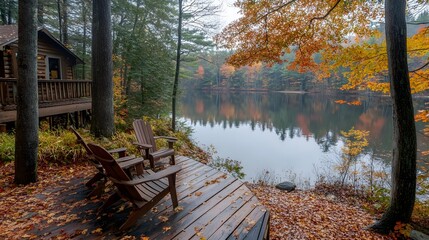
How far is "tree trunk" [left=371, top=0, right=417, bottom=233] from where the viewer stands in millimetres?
3396

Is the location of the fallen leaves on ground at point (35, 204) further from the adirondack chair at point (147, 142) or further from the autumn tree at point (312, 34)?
the autumn tree at point (312, 34)

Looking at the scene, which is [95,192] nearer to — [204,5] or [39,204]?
[39,204]

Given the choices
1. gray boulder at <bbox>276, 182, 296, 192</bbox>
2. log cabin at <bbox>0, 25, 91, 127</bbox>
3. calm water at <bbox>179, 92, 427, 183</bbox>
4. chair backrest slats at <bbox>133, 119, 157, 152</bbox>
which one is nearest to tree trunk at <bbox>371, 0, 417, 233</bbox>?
gray boulder at <bbox>276, 182, 296, 192</bbox>

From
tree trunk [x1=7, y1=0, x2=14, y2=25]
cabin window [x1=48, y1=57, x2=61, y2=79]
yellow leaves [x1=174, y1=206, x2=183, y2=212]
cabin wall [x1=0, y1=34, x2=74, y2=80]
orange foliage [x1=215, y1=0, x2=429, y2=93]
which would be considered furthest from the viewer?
tree trunk [x1=7, y1=0, x2=14, y2=25]

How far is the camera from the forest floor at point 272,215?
274 centimetres

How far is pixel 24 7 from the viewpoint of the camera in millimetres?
3543

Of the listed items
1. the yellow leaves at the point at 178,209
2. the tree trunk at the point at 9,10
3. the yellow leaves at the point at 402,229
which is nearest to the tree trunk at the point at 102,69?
the yellow leaves at the point at 178,209

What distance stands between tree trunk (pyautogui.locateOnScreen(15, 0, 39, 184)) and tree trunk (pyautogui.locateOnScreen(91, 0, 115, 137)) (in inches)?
91.5

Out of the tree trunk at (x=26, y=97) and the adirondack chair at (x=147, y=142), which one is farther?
the adirondack chair at (x=147, y=142)

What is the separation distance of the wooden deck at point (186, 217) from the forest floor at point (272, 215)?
0.16 meters

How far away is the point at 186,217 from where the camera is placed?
2783 mm

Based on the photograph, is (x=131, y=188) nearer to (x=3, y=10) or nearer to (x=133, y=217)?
(x=133, y=217)

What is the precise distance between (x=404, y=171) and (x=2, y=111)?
29.0ft

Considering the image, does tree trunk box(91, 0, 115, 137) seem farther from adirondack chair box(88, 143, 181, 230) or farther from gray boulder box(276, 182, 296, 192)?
gray boulder box(276, 182, 296, 192)
